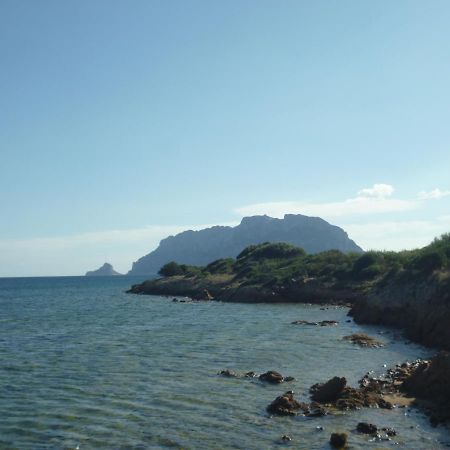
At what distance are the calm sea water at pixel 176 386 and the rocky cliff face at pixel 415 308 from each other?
1731mm

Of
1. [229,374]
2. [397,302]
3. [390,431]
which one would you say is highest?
[397,302]

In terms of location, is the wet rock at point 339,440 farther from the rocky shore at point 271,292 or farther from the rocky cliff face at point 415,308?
the rocky shore at point 271,292

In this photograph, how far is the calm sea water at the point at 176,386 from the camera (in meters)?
18.3

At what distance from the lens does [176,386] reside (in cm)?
2531

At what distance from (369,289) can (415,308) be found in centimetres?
2618

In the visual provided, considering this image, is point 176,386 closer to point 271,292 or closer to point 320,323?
point 320,323

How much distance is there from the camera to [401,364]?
98.1 ft

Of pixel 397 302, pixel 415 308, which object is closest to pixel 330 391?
pixel 415 308

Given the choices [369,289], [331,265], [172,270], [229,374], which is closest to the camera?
[229,374]

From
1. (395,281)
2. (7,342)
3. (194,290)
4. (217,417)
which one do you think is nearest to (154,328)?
(7,342)

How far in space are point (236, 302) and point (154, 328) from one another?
118ft

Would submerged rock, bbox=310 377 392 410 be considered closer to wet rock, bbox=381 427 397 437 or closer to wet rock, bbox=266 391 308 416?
wet rock, bbox=266 391 308 416

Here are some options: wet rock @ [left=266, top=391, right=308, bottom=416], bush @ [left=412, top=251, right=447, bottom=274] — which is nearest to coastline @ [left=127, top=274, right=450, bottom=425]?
bush @ [left=412, top=251, right=447, bottom=274]

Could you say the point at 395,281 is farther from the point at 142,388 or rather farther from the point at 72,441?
the point at 72,441
